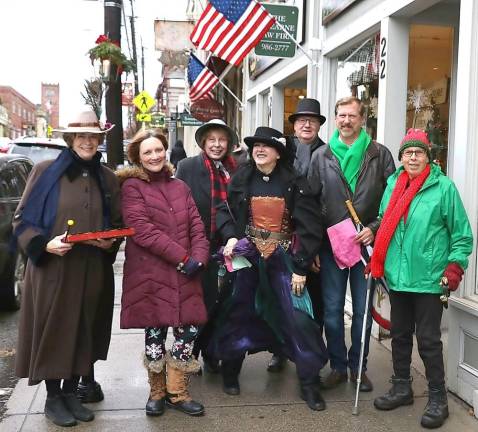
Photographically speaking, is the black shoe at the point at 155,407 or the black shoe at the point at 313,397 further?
the black shoe at the point at 313,397

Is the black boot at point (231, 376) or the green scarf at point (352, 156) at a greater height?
the green scarf at point (352, 156)

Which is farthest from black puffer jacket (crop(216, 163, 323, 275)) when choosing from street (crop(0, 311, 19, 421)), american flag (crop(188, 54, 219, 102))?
american flag (crop(188, 54, 219, 102))

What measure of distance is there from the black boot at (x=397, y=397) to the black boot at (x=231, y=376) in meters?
0.98

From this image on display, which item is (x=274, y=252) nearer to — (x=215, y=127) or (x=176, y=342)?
(x=176, y=342)

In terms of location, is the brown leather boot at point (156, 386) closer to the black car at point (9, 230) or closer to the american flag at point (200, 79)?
the black car at point (9, 230)

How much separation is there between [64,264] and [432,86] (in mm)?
4550

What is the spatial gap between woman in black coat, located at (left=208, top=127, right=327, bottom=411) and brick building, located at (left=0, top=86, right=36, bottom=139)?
89074mm

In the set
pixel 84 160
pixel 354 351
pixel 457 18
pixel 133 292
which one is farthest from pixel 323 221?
pixel 457 18

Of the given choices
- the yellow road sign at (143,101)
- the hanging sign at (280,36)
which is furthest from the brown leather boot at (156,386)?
the yellow road sign at (143,101)

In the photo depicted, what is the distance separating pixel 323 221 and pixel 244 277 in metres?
0.68

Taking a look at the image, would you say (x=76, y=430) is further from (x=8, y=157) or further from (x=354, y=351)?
(x=8, y=157)

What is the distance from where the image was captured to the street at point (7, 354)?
4492mm

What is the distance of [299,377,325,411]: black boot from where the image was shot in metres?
3.92

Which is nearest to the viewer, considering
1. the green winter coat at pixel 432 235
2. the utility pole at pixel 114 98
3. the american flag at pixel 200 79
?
the green winter coat at pixel 432 235
